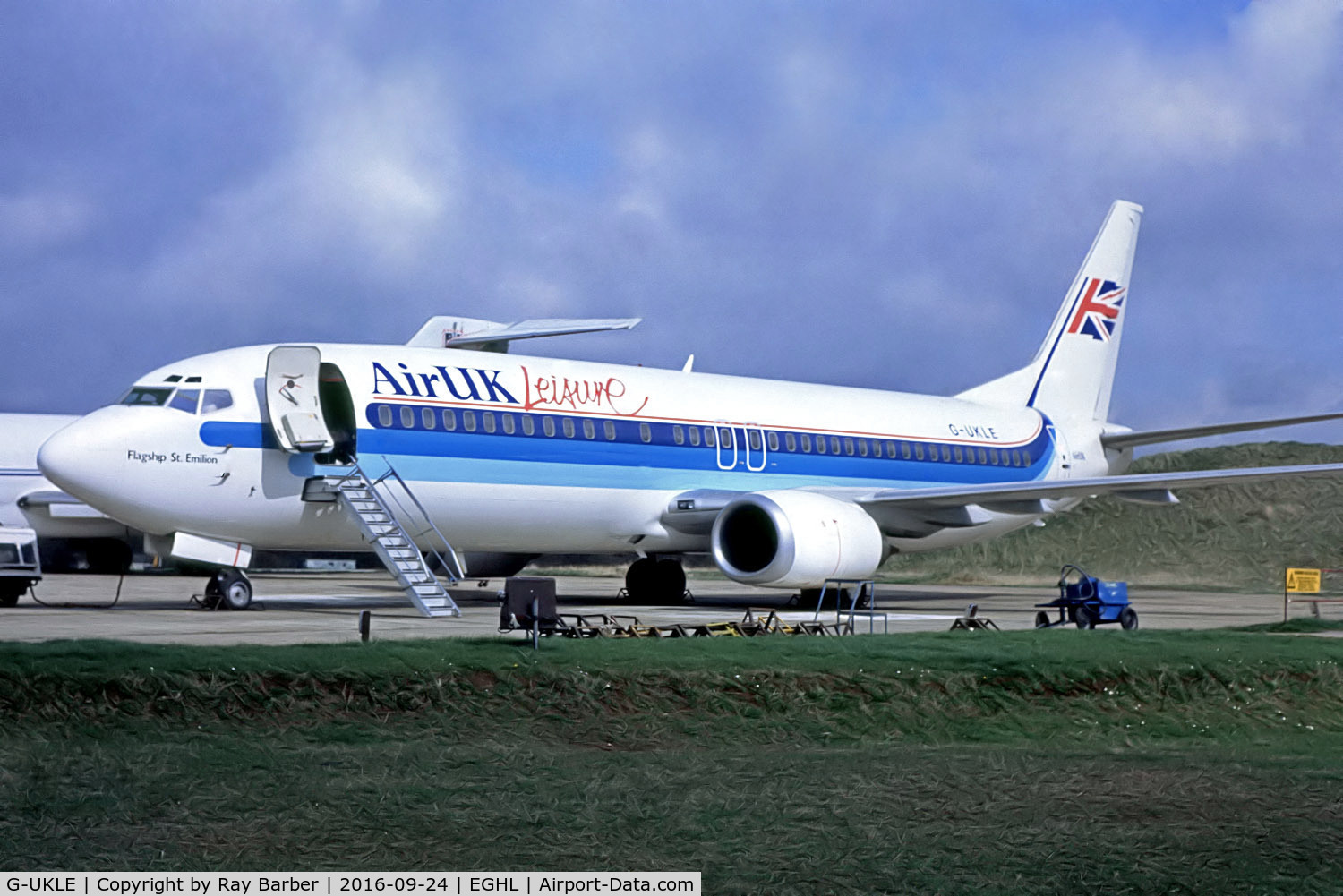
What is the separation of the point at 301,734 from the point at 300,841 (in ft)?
10.1

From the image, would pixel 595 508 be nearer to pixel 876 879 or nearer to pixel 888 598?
pixel 888 598

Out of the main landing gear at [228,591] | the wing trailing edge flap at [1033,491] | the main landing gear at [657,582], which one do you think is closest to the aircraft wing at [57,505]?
the main landing gear at [657,582]

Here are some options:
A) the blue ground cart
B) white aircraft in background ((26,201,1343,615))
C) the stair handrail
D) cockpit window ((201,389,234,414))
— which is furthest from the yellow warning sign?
cockpit window ((201,389,234,414))

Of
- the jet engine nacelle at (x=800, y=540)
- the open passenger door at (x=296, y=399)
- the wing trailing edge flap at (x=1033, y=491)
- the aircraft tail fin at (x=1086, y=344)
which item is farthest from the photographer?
the aircraft tail fin at (x=1086, y=344)

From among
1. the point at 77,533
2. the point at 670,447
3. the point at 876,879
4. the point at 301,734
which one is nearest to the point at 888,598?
the point at 670,447

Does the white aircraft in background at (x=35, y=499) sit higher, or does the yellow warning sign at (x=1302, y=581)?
the white aircraft in background at (x=35, y=499)

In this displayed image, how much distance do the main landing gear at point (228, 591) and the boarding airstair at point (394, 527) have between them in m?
1.75

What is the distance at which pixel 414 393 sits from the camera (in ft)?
65.8

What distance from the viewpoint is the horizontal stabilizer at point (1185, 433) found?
2441 centimetres

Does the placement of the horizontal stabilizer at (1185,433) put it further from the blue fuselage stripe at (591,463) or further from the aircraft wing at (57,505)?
the aircraft wing at (57,505)

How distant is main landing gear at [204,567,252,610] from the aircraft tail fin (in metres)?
14.9

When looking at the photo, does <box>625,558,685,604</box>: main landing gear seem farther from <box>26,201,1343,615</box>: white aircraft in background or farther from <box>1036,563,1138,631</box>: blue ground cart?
<box>1036,563,1138,631</box>: blue ground cart
